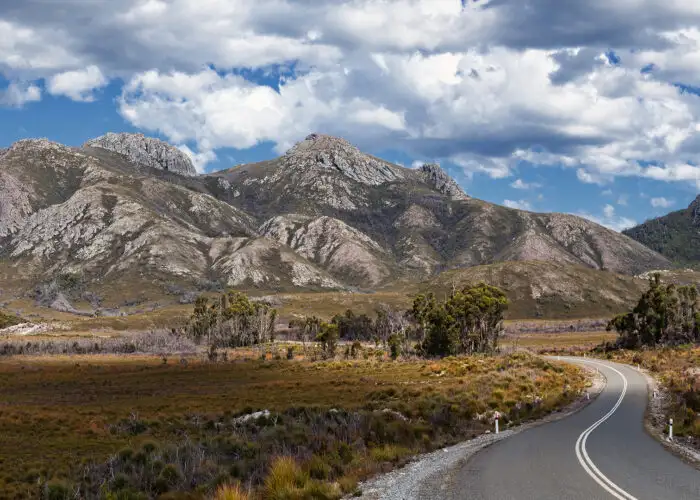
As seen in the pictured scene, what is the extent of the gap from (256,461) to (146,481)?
3587mm

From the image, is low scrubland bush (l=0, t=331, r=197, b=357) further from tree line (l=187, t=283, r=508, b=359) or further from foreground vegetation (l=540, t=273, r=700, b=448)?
foreground vegetation (l=540, t=273, r=700, b=448)

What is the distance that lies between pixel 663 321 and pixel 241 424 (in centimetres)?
9257

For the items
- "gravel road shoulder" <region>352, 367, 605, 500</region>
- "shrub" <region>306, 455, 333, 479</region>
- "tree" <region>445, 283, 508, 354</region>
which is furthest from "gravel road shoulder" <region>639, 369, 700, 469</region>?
"tree" <region>445, 283, 508, 354</region>

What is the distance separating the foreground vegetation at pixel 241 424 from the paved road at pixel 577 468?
366 centimetres

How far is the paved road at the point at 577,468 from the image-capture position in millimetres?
15984

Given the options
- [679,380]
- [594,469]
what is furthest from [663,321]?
[594,469]

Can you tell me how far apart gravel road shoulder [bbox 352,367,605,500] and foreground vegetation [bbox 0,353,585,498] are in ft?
2.73

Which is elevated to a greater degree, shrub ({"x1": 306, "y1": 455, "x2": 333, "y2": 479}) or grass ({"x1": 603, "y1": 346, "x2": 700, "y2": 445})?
shrub ({"x1": 306, "y1": 455, "x2": 333, "y2": 479})

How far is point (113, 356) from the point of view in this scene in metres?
129

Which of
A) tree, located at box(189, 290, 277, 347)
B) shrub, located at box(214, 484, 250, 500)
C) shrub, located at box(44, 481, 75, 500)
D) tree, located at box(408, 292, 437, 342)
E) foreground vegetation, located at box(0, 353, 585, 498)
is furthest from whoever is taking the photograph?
tree, located at box(189, 290, 277, 347)

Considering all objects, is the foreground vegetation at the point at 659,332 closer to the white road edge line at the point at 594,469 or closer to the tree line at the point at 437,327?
the tree line at the point at 437,327

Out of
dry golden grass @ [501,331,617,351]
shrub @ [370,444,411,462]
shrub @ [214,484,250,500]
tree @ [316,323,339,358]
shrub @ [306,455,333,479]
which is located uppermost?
shrub @ [214,484,250,500]

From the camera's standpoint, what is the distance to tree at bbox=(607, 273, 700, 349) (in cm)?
10275

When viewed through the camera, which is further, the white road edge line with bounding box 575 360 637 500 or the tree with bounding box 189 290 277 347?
the tree with bounding box 189 290 277 347
